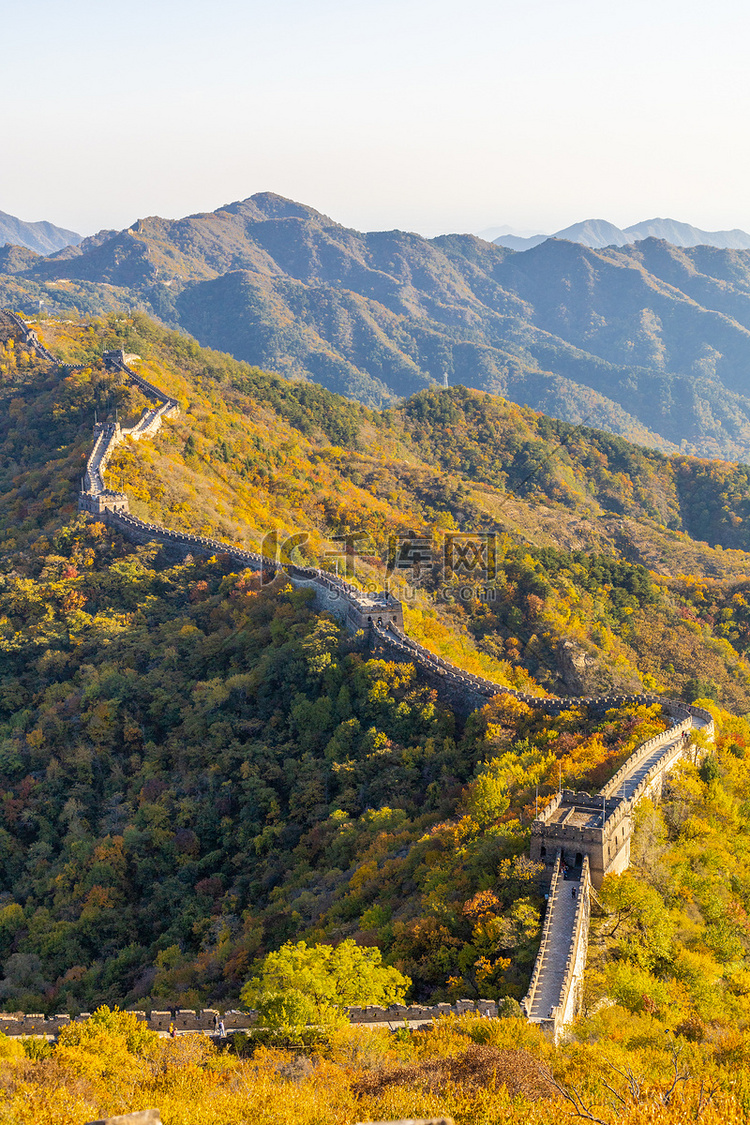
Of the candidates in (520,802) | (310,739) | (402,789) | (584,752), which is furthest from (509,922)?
(310,739)

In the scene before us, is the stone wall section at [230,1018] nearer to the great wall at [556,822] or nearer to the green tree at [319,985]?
the great wall at [556,822]

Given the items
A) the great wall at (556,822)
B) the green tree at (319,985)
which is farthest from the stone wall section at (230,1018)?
the green tree at (319,985)

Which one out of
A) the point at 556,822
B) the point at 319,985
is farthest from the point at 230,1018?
the point at 556,822

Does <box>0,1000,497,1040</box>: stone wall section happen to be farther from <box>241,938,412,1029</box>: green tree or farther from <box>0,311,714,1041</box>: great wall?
<box>241,938,412,1029</box>: green tree

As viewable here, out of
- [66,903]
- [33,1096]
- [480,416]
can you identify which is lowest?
[66,903]

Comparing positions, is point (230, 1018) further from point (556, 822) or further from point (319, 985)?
point (556, 822)

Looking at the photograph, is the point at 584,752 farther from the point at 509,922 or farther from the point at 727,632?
the point at 727,632

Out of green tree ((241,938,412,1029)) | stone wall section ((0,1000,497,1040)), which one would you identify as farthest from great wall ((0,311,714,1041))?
green tree ((241,938,412,1029))

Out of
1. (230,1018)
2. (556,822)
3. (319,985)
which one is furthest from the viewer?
(556,822)
